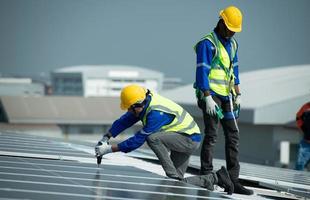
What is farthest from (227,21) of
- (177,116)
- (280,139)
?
(280,139)

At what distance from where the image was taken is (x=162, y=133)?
9602 millimetres

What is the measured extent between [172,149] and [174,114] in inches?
15.1

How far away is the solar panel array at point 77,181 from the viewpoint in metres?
7.55

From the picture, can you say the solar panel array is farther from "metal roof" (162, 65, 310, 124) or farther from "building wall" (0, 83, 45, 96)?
"building wall" (0, 83, 45, 96)

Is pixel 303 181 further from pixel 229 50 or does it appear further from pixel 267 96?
pixel 267 96

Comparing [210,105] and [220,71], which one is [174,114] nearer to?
[210,105]

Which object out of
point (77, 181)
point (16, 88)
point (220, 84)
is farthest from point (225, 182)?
point (16, 88)

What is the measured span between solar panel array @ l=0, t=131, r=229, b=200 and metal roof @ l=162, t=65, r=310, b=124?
20.3 meters

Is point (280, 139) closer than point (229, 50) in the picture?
No

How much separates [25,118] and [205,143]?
5814 centimetres

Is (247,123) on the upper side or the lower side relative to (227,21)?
lower

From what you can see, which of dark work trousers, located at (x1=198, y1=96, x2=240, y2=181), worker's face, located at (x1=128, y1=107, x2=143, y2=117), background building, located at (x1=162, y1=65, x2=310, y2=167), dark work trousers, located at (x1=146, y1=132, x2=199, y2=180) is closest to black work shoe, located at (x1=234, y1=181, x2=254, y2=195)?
dark work trousers, located at (x1=198, y1=96, x2=240, y2=181)

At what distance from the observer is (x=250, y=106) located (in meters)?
31.2

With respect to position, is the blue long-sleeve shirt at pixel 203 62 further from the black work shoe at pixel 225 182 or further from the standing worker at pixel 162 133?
the black work shoe at pixel 225 182
